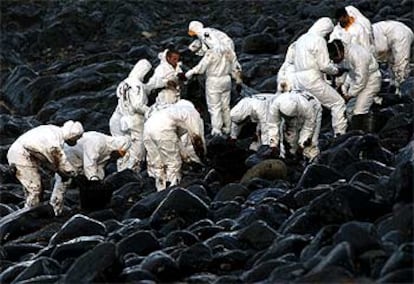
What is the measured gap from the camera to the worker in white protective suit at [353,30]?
23.2 meters

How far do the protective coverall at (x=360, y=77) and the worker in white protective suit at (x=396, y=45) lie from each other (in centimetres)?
235

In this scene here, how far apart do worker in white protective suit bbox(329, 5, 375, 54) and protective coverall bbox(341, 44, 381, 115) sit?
80 centimetres

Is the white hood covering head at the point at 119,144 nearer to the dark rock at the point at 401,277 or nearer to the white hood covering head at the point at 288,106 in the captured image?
the white hood covering head at the point at 288,106

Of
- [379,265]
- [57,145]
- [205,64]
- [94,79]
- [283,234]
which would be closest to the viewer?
[379,265]

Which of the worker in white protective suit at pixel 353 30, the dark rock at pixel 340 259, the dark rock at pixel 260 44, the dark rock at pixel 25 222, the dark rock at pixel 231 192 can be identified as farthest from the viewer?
the dark rock at pixel 260 44

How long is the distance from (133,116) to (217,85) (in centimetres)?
183

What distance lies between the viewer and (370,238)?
13680 millimetres

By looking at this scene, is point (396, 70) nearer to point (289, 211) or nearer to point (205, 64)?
point (205, 64)

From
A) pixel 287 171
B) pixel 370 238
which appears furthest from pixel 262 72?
pixel 370 238

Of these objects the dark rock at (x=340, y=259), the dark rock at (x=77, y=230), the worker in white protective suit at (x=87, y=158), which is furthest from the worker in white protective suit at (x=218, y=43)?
the dark rock at (x=340, y=259)

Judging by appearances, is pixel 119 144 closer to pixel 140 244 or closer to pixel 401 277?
pixel 140 244

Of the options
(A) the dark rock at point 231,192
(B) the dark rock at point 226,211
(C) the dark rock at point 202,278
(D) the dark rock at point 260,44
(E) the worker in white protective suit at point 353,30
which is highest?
(E) the worker in white protective suit at point 353,30

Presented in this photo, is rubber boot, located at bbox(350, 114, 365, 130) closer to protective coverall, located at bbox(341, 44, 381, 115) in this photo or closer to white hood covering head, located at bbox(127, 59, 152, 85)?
protective coverall, located at bbox(341, 44, 381, 115)

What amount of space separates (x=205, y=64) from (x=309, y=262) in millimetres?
10618
